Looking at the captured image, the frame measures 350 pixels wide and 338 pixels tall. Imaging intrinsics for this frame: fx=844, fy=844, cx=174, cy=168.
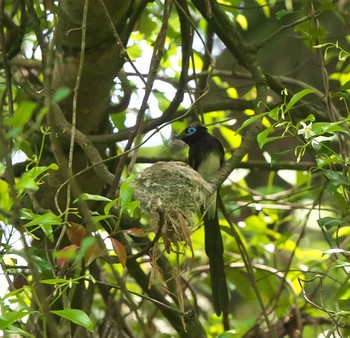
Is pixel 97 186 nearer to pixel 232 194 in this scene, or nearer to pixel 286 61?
pixel 232 194

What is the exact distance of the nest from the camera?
250 centimetres

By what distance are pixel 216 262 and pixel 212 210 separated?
27 cm

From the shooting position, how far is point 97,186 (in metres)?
3.32

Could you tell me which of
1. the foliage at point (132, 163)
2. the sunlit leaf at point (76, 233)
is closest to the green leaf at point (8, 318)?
the foliage at point (132, 163)

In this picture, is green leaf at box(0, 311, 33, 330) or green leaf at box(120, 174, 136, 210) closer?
green leaf at box(0, 311, 33, 330)

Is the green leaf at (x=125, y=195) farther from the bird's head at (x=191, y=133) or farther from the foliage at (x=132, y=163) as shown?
the bird's head at (x=191, y=133)

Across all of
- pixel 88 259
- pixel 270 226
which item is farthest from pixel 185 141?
pixel 88 259

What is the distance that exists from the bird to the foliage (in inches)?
3.9

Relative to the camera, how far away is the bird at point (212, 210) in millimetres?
3562

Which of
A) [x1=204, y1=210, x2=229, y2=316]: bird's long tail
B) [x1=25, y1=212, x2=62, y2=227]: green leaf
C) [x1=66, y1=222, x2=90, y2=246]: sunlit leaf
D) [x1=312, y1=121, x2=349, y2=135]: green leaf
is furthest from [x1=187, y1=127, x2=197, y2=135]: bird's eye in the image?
[x1=25, y1=212, x2=62, y2=227]: green leaf

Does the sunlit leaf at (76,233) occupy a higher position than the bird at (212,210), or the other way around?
the sunlit leaf at (76,233)

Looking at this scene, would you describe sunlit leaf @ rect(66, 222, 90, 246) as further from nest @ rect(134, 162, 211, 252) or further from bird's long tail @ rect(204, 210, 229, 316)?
bird's long tail @ rect(204, 210, 229, 316)

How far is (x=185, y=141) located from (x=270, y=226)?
70 centimetres

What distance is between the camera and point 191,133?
3.88m
